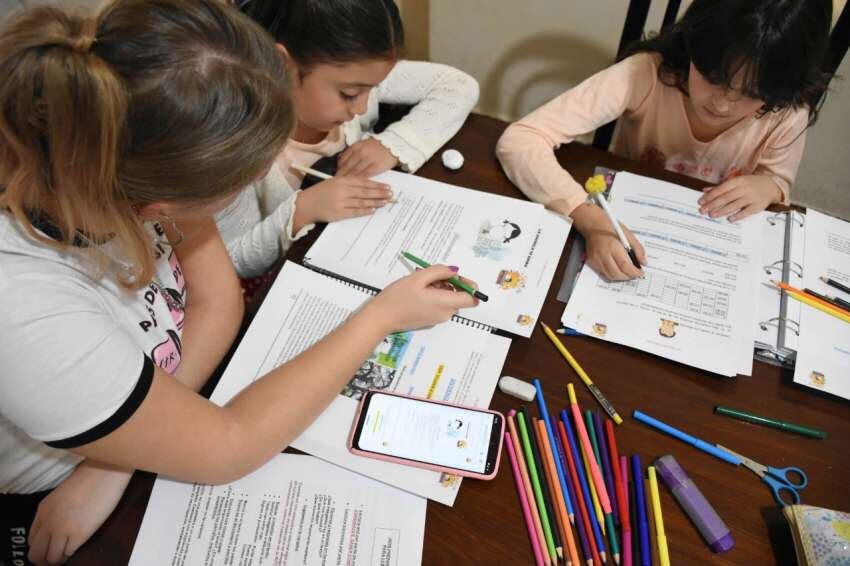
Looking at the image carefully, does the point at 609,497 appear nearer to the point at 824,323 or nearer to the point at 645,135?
the point at 824,323

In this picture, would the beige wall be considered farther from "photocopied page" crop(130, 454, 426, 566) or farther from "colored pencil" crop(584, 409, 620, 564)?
"photocopied page" crop(130, 454, 426, 566)

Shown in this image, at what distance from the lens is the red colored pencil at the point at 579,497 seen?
1.95 ft

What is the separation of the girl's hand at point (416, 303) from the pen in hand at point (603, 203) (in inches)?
9.7

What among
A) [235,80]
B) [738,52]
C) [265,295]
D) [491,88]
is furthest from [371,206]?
[491,88]

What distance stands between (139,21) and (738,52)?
0.83m

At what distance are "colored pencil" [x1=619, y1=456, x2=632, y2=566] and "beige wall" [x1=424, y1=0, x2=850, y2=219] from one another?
4.93 feet

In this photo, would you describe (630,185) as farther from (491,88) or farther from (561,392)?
(491,88)

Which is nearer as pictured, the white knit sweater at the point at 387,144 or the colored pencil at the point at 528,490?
the colored pencil at the point at 528,490

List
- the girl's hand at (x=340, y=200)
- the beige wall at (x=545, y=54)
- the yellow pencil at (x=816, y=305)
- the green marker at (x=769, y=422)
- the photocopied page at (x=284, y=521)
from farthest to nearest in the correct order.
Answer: the beige wall at (x=545, y=54)
the girl's hand at (x=340, y=200)
the yellow pencil at (x=816, y=305)
the green marker at (x=769, y=422)
the photocopied page at (x=284, y=521)

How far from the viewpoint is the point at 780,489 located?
0.65 m

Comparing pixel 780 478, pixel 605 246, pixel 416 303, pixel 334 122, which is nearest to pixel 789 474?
pixel 780 478

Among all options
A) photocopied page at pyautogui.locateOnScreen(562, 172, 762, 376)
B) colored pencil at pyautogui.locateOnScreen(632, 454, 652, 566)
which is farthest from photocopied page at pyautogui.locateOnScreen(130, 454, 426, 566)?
photocopied page at pyautogui.locateOnScreen(562, 172, 762, 376)

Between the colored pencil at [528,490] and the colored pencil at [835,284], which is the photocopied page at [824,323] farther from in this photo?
the colored pencil at [528,490]

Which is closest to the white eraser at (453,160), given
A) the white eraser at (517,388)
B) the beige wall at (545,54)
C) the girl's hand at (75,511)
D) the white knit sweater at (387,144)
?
the white knit sweater at (387,144)
